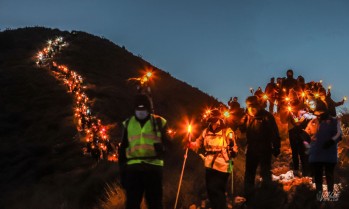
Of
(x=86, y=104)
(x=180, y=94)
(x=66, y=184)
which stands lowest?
(x=66, y=184)

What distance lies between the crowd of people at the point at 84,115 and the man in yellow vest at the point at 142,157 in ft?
38.3

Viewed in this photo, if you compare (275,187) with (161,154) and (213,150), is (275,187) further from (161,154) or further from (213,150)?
(161,154)

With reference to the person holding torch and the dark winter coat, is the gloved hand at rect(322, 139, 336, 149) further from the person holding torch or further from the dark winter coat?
the person holding torch

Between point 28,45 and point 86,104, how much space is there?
101 ft

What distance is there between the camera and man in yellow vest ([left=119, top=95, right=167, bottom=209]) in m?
6.16

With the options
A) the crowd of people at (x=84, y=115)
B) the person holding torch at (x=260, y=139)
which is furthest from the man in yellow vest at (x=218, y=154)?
the crowd of people at (x=84, y=115)

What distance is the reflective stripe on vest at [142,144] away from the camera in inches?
243

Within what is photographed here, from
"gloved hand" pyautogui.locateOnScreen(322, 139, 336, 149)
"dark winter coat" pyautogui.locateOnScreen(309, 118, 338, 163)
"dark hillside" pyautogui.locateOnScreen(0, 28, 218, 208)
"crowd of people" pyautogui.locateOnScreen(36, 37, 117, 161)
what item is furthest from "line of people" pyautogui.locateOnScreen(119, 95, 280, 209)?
"crowd of people" pyautogui.locateOnScreen(36, 37, 117, 161)

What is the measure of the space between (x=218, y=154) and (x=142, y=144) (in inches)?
68.6

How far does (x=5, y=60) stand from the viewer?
45.5 meters

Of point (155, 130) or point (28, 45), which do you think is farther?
point (28, 45)

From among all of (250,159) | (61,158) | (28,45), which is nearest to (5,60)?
(28,45)

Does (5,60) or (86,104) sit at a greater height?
(5,60)

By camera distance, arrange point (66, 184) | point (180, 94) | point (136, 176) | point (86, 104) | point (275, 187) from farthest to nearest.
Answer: point (180, 94) → point (86, 104) → point (66, 184) → point (275, 187) → point (136, 176)
